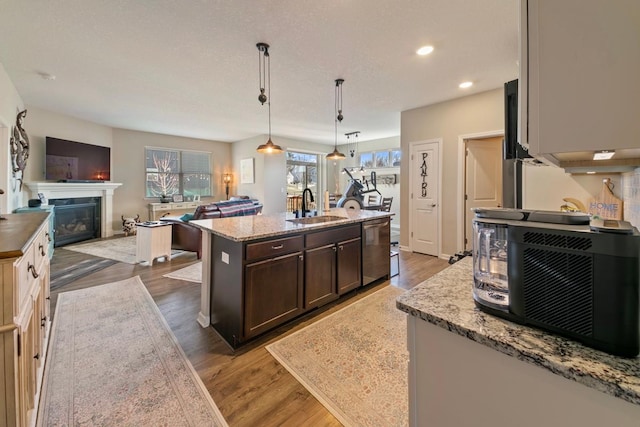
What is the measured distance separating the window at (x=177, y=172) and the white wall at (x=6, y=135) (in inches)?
122

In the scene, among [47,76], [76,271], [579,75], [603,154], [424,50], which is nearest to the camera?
[579,75]

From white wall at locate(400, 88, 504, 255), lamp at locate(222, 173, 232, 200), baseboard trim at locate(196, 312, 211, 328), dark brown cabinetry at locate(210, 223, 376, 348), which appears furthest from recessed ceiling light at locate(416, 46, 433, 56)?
lamp at locate(222, 173, 232, 200)

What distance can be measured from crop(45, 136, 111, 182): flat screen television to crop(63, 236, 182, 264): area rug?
4.59 ft

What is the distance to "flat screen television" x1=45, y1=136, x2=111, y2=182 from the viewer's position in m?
5.26

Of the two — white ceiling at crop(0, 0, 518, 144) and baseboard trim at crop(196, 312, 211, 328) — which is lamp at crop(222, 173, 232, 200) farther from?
baseboard trim at crop(196, 312, 211, 328)

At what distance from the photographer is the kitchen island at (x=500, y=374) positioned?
56 centimetres

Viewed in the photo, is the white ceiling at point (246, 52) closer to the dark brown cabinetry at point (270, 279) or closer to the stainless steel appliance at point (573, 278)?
the dark brown cabinetry at point (270, 279)

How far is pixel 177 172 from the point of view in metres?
7.67

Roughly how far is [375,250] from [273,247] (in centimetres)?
156

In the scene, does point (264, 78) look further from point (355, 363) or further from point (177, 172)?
point (177, 172)

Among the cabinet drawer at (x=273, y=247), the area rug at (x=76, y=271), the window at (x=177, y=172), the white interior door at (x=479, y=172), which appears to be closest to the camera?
the cabinet drawer at (x=273, y=247)

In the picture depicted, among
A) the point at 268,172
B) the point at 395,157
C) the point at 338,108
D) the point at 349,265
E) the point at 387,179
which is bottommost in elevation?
the point at 349,265

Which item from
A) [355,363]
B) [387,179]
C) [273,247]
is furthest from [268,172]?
[355,363]

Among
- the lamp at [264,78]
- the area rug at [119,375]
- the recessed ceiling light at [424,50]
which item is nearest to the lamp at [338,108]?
the lamp at [264,78]
